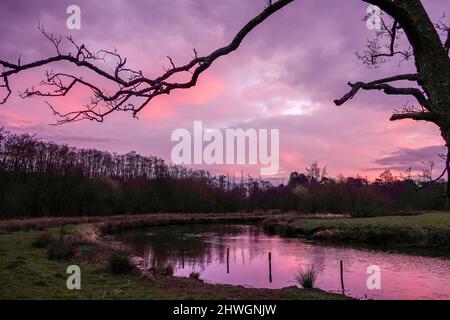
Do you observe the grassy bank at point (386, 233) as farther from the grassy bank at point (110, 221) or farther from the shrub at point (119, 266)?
the shrub at point (119, 266)

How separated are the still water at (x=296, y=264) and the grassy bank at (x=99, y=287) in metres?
4.10

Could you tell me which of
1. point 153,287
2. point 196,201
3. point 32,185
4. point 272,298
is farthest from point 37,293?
point 196,201

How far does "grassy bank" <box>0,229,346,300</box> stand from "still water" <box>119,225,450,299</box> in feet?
13.4

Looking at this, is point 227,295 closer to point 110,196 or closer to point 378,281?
point 378,281

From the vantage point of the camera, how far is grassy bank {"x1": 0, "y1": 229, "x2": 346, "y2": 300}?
12027 mm

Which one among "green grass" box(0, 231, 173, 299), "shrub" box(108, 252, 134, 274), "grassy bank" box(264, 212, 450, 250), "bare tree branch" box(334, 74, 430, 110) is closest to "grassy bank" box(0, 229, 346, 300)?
"green grass" box(0, 231, 173, 299)

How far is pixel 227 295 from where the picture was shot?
13883mm

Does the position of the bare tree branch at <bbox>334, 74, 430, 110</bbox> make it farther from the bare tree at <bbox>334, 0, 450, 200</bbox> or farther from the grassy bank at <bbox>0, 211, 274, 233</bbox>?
the grassy bank at <bbox>0, 211, 274, 233</bbox>

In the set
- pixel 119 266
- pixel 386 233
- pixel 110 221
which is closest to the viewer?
pixel 119 266

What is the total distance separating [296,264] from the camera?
24.7 metres

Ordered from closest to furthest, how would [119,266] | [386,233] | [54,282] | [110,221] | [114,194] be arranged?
[54,282] < [119,266] < [386,233] < [110,221] < [114,194]

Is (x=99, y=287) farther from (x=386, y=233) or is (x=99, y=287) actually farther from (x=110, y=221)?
(x=110, y=221)

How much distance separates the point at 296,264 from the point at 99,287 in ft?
45.3

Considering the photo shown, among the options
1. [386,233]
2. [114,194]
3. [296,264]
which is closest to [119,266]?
[296,264]
